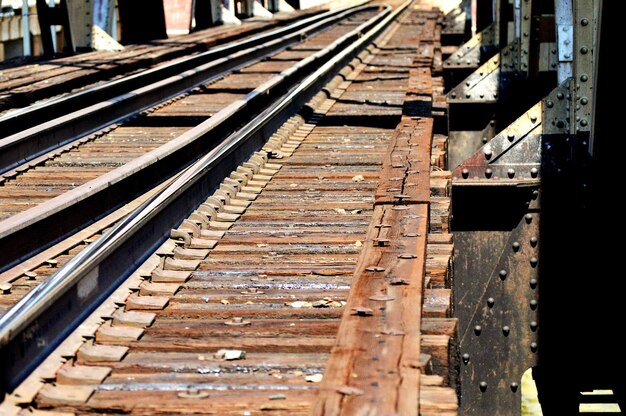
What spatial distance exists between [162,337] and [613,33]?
378 centimetres

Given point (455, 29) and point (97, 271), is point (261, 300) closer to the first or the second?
point (97, 271)

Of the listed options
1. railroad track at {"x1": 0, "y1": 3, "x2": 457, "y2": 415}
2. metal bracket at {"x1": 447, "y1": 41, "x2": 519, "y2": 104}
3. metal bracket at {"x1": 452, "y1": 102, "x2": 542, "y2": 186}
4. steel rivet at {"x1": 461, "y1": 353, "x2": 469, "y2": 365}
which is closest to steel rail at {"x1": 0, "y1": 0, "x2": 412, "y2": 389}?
railroad track at {"x1": 0, "y1": 3, "x2": 457, "y2": 415}

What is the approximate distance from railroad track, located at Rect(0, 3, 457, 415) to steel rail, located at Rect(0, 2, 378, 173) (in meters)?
1.48

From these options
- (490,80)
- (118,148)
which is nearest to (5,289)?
(118,148)

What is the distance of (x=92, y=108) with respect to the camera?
8.66 meters

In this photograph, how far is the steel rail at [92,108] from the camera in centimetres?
712

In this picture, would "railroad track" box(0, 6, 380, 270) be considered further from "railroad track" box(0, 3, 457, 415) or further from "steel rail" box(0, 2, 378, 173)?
"railroad track" box(0, 3, 457, 415)

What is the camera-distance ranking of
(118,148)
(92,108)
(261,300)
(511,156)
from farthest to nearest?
1. (92,108)
2. (118,148)
3. (511,156)
4. (261,300)

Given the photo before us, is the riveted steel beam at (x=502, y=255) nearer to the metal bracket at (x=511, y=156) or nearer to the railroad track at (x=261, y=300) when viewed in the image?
the metal bracket at (x=511, y=156)

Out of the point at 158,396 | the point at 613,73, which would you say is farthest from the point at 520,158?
the point at 158,396

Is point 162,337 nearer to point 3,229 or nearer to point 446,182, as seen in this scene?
point 3,229

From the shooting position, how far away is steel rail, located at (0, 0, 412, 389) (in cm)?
313

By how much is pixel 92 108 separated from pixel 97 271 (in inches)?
196

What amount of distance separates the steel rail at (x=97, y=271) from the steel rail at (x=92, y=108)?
1.45 meters
